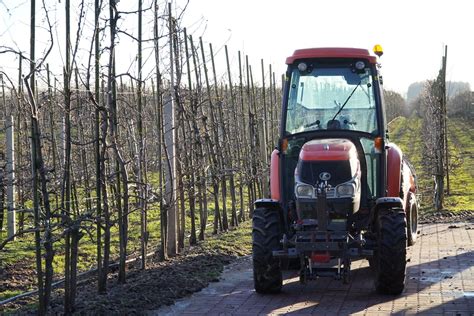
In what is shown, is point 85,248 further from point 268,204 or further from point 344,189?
point 344,189

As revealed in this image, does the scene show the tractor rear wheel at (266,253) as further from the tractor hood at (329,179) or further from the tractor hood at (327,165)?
the tractor hood at (327,165)

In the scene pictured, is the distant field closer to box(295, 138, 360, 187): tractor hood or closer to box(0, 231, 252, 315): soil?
box(0, 231, 252, 315): soil

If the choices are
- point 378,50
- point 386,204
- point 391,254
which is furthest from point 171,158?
point 391,254

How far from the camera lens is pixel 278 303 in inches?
268

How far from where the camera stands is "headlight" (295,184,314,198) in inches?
272

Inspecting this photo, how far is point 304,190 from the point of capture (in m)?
6.95

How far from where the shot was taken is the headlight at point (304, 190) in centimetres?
691

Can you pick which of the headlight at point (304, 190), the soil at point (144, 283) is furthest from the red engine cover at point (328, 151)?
the soil at point (144, 283)

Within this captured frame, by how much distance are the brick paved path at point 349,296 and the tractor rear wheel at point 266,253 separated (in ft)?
0.42

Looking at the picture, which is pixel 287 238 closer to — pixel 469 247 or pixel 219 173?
pixel 469 247

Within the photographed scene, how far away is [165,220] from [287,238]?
2.55 m

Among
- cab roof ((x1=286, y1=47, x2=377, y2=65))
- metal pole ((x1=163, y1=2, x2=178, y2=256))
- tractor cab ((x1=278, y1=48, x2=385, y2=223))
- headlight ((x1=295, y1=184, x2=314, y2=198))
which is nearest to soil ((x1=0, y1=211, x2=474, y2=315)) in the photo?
metal pole ((x1=163, y1=2, x2=178, y2=256))

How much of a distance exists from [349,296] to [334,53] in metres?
2.60

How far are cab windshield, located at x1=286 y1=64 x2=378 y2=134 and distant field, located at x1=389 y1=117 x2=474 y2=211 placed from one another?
9345 mm
